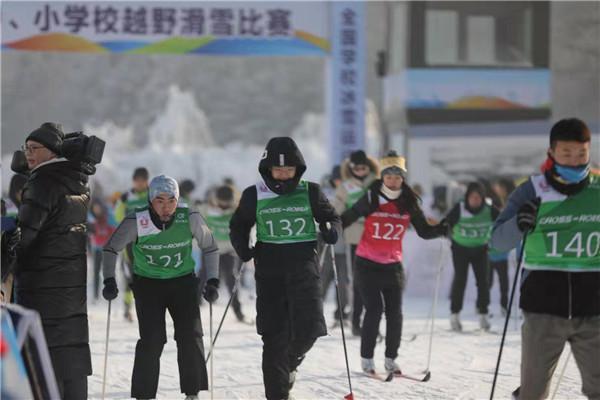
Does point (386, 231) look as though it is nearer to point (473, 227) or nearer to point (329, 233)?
point (329, 233)

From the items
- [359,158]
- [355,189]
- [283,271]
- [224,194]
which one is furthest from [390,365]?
[224,194]

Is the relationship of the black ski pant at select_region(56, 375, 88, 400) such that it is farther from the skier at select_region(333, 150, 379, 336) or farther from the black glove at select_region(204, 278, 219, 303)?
the skier at select_region(333, 150, 379, 336)

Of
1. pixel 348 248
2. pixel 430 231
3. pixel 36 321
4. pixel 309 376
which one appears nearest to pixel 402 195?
pixel 430 231

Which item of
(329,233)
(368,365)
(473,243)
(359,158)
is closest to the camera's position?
(329,233)

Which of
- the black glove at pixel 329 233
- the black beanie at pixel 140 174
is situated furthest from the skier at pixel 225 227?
the black glove at pixel 329 233

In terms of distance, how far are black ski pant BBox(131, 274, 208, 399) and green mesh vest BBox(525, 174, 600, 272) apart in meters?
2.56

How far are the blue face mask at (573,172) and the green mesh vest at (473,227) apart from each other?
6745 mm

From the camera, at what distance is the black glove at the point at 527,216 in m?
5.50

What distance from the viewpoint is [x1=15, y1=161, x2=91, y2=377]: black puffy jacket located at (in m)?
6.27

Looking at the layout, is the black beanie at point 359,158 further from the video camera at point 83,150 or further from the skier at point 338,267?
the video camera at point 83,150

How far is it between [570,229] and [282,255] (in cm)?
215

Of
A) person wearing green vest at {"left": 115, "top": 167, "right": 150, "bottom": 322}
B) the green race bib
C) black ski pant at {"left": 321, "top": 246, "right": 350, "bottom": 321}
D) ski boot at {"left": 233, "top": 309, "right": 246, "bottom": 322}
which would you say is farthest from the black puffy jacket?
the green race bib

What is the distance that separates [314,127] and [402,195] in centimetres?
7955

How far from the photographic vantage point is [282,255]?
723 centimetres
